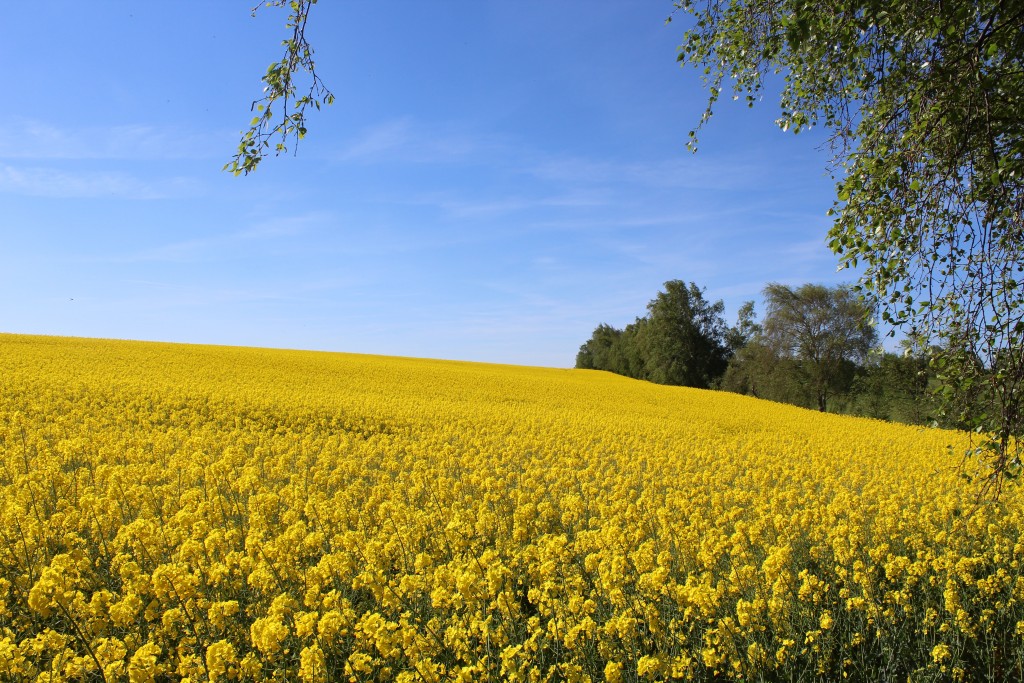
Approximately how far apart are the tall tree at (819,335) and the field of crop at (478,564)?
97.9ft

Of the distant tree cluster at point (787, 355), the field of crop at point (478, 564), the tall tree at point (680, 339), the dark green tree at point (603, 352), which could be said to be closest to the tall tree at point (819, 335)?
the distant tree cluster at point (787, 355)

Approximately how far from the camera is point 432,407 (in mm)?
19219

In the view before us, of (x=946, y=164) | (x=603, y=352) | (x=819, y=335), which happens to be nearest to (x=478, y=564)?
(x=946, y=164)

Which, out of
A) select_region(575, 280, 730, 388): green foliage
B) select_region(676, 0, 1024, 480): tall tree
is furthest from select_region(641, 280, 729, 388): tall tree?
select_region(676, 0, 1024, 480): tall tree

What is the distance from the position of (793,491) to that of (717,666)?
165 inches

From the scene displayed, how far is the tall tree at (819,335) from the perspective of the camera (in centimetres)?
3962

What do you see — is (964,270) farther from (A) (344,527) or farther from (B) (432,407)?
(B) (432,407)

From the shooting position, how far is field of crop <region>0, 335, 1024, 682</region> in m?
4.10

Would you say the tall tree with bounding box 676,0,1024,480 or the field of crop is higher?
the tall tree with bounding box 676,0,1024,480

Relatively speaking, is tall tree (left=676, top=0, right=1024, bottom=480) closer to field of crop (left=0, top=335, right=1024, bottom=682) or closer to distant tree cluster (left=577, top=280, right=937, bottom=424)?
field of crop (left=0, top=335, right=1024, bottom=682)

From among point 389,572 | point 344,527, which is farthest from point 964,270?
point 344,527

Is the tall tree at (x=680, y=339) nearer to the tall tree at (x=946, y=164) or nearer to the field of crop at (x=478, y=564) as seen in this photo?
the field of crop at (x=478, y=564)

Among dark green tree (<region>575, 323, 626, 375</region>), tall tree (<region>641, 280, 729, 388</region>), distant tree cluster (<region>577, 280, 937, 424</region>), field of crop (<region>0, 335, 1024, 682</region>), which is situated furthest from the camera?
dark green tree (<region>575, 323, 626, 375</region>)

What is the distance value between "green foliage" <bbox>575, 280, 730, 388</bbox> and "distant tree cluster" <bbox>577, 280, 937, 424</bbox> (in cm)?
9
